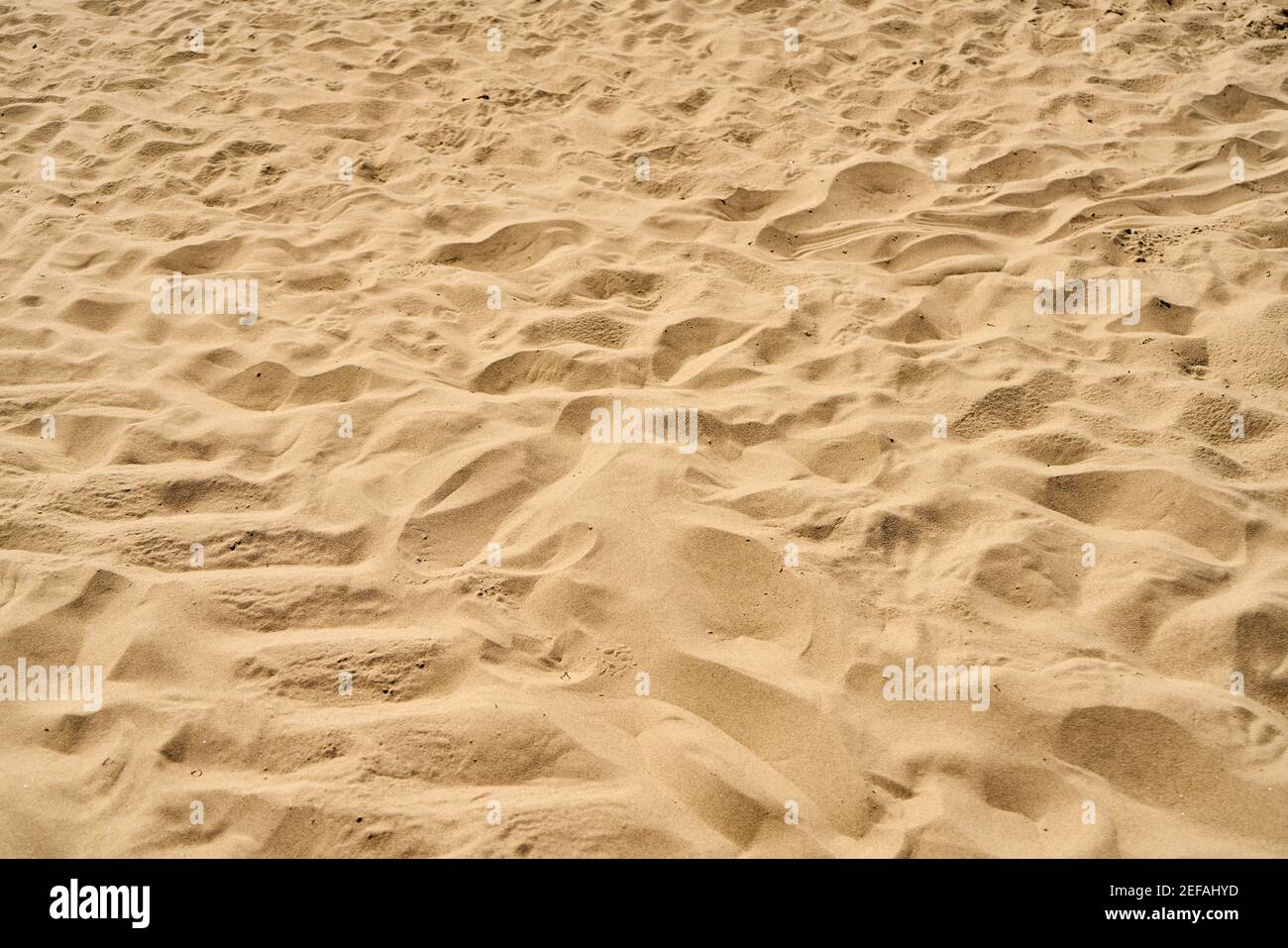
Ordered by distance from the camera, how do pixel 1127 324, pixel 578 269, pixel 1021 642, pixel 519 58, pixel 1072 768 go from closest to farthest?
pixel 1072 768 < pixel 1021 642 < pixel 1127 324 < pixel 578 269 < pixel 519 58

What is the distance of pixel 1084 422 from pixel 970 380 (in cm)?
38

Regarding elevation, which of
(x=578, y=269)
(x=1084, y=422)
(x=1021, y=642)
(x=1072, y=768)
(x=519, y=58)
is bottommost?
(x=1072, y=768)

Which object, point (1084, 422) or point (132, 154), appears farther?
point (132, 154)

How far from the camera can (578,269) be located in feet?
12.9

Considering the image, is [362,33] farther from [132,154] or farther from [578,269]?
[578,269]

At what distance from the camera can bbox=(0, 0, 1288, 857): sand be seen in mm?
2127

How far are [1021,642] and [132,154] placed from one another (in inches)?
185

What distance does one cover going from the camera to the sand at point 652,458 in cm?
213

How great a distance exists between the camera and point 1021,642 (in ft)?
7.93

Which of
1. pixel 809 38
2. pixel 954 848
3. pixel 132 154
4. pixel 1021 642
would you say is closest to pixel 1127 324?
pixel 1021 642

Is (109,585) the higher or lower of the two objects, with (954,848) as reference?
higher

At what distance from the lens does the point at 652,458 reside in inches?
116

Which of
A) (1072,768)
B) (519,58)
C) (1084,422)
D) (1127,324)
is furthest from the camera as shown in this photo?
(519,58)
